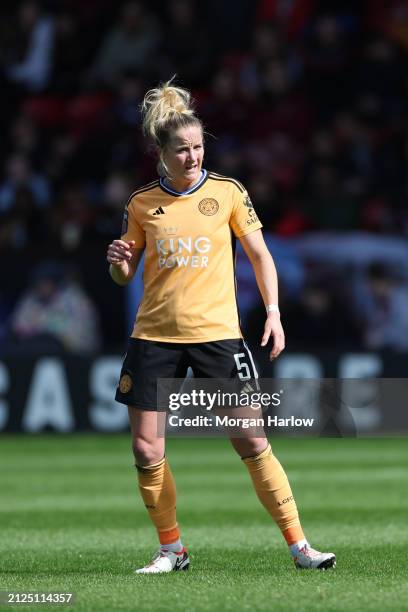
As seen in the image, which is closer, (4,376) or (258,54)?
(4,376)

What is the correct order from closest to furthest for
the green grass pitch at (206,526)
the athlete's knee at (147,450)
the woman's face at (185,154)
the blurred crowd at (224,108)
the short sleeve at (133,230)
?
Answer: the green grass pitch at (206,526), the woman's face at (185,154), the athlete's knee at (147,450), the short sleeve at (133,230), the blurred crowd at (224,108)

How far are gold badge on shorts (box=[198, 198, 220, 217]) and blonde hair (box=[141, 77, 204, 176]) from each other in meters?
0.21

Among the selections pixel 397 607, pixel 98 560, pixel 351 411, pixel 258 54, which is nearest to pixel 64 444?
pixel 258 54

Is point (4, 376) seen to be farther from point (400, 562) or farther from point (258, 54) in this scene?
point (400, 562)

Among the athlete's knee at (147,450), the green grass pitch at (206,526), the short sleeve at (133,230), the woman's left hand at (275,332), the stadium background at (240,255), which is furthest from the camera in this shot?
the stadium background at (240,255)

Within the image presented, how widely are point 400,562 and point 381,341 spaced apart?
27.0 ft

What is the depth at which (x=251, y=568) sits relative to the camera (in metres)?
6.31

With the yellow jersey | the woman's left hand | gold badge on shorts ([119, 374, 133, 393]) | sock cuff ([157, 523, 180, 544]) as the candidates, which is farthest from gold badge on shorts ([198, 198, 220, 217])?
sock cuff ([157, 523, 180, 544])

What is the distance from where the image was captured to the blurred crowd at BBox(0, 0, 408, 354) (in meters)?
15.8

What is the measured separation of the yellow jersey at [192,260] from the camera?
6.13 m

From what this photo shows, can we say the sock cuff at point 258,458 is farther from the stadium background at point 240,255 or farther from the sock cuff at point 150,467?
the stadium background at point 240,255

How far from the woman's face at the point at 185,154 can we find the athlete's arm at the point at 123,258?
38 centimetres

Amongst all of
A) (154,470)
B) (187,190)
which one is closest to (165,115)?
(187,190)

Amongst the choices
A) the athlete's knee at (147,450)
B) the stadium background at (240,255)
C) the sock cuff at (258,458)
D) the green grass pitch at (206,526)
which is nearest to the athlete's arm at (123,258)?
the athlete's knee at (147,450)
